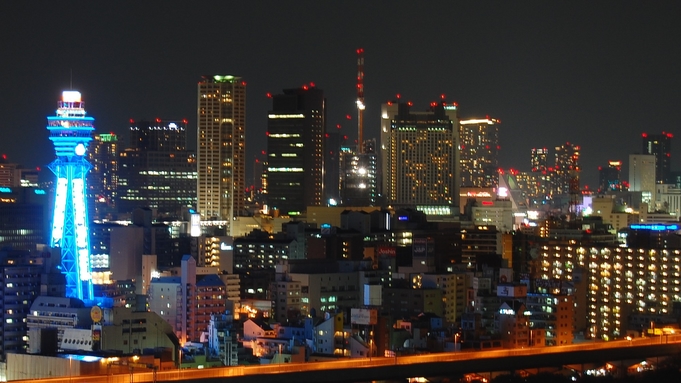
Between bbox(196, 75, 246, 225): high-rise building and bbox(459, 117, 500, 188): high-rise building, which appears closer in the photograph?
bbox(196, 75, 246, 225): high-rise building

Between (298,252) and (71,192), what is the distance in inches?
389

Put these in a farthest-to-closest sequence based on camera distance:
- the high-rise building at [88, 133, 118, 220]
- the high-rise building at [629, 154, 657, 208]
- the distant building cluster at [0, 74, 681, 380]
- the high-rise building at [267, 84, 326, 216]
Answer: the high-rise building at [629, 154, 657, 208] < the high-rise building at [88, 133, 118, 220] < the high-rise building at [267, 84, 326, 216] < the distant building cluster at [0, 74, 681, 380]

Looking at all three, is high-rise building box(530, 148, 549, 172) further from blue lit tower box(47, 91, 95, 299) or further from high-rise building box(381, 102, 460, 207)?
blue lit tower box(47, 91, 95, 299)

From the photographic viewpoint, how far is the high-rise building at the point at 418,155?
206 ft

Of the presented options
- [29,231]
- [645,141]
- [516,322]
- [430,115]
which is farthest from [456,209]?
[516,322]

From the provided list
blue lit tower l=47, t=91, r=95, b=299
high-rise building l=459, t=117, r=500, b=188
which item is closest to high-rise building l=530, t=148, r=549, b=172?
high-rise building l=459, t=117, r=500, b=188

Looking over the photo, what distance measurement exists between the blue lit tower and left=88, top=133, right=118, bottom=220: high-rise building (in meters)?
27.3

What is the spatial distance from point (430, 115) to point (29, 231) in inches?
962

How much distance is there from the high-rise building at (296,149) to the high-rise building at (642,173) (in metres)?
15.2

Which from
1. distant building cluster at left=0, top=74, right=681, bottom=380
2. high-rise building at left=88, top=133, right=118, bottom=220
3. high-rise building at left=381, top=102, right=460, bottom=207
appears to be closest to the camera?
distant building cluster at left=0, top=74, right=681, bottom=380

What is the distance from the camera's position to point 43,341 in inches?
885

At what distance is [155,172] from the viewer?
6338 centimetres

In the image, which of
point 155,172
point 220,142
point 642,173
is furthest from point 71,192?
point 642,173

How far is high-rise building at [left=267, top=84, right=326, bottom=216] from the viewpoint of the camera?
190 feet
